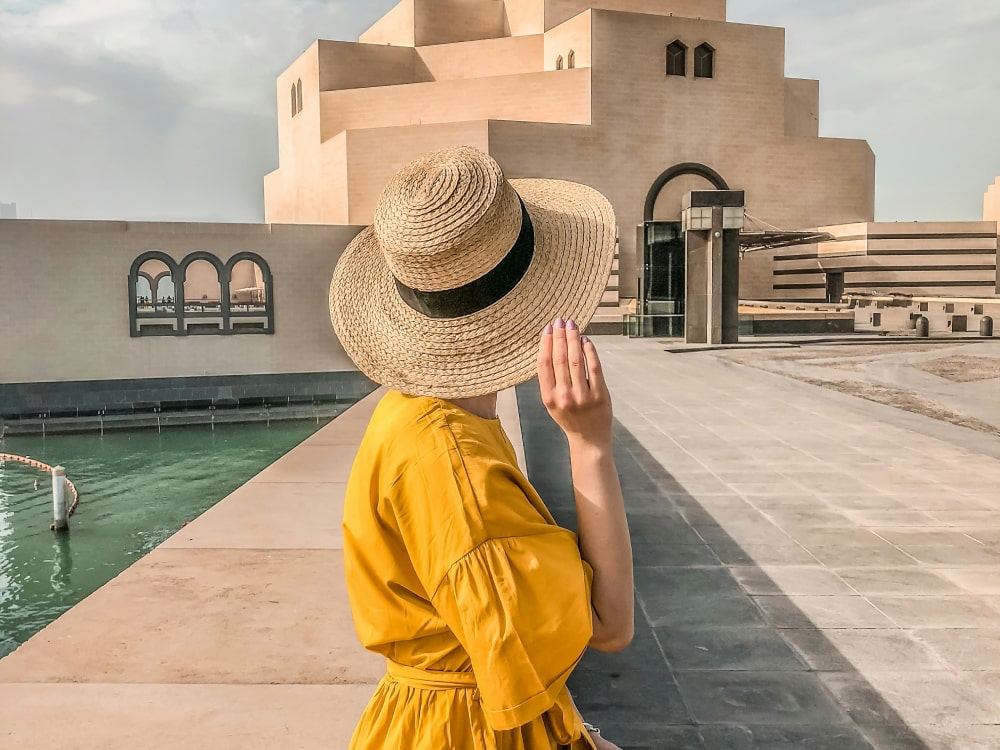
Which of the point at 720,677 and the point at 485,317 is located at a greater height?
the point at 485,317

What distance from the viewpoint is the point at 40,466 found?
60.8ft

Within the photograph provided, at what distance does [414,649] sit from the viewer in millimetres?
1333

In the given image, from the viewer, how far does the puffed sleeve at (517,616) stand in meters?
1.15

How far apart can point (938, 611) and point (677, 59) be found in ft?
106

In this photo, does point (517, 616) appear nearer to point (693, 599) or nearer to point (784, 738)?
point (784, 738)

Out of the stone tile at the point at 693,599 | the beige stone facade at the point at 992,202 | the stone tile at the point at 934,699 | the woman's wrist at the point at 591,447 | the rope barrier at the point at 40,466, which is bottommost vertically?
the rope barrier at the point at 40,466

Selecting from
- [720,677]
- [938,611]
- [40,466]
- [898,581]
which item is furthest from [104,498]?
[938,611]

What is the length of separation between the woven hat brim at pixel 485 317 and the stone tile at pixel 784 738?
1.91m

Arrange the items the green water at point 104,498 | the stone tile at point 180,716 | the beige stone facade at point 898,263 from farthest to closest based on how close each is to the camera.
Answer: the beige stone facade at point 898,263 < the green water at point 104,498 < the stone tile at point 180,716

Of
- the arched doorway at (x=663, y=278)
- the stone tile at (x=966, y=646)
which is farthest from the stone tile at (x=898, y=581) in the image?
the arched doorway at (x=663, y=278)

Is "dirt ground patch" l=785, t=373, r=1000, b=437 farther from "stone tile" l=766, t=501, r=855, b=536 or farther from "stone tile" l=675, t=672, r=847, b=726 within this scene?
"stone tile" l=675, t=672, r=847, b=726

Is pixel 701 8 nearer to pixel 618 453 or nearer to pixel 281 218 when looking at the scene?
pixel 281 218

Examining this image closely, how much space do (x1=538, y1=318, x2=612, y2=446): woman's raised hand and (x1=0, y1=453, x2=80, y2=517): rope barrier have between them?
1561 cm

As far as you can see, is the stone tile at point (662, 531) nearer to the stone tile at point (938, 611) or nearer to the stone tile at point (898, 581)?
the stone tile at point (898, 581)
